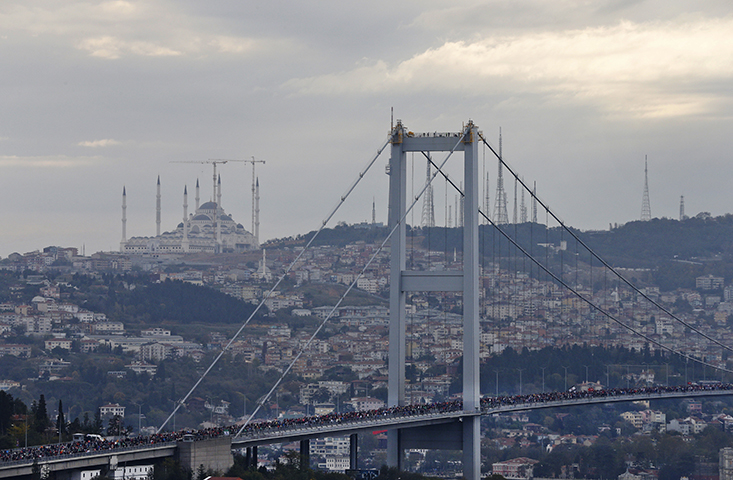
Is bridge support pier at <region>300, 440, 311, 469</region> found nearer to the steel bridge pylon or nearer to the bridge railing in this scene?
the steel bridge pylon

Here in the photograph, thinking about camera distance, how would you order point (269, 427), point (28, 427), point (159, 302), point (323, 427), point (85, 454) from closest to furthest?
point (85, 454) → point (323, 427) → point (269, 427) → point (28, 427) → point (159, 302)

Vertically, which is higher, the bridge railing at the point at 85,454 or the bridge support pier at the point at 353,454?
the bridge railing at the point at 85,454

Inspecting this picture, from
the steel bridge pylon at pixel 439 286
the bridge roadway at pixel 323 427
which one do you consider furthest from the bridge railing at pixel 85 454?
the steel bridge pylon at pixel 439 286

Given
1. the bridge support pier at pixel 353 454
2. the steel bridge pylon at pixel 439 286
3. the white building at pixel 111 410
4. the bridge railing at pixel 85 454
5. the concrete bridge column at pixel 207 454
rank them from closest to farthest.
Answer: the bridge railing at pixel 85 454
the concrete bridge column at pixel 207 454
the bridge support pier at pixel 353 454
the steel bridge pylon at pixel 439 286
the white building at pixel 111 410

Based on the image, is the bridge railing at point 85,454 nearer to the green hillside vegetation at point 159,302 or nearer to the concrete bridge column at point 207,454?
the concrete bridge column at point 207,454

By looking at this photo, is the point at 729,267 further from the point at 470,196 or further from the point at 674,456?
the point at 470,196

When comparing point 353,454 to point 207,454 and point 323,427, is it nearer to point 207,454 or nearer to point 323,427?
point 323,427

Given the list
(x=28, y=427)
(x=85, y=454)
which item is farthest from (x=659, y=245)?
(x=85, y=454)
